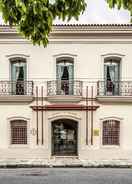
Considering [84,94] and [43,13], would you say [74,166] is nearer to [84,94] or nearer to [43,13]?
[84,94]

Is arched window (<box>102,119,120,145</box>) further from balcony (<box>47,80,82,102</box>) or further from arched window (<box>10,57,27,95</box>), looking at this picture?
arched window (<box>10,57,27,95</box>)

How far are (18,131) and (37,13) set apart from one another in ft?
49.7

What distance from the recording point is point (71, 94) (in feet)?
57.4

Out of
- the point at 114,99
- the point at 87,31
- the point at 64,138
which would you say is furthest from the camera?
the point at 64,138

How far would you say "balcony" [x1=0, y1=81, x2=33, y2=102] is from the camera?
56.4 ft

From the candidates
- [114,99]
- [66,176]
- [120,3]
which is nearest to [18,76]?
[114,99]

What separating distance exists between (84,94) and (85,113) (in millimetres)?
1157

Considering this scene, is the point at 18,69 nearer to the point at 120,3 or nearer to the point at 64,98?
the point at 64,98

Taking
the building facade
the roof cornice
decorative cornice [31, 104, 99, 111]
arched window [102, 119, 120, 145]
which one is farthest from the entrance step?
the roof cornice

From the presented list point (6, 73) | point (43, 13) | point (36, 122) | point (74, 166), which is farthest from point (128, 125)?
point (43, 13)

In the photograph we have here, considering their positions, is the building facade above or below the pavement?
above

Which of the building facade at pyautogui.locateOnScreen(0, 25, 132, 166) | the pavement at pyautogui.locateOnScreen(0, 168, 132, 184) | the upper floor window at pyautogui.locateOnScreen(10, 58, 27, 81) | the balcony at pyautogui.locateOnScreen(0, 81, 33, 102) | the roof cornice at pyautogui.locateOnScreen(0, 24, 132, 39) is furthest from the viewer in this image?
the upper floor window at pyautogui.locateOnScreen(10, 58, 27, 81)

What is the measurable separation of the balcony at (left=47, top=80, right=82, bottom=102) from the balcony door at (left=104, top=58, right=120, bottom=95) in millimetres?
1724

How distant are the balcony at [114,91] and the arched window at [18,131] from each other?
4.92 metres
